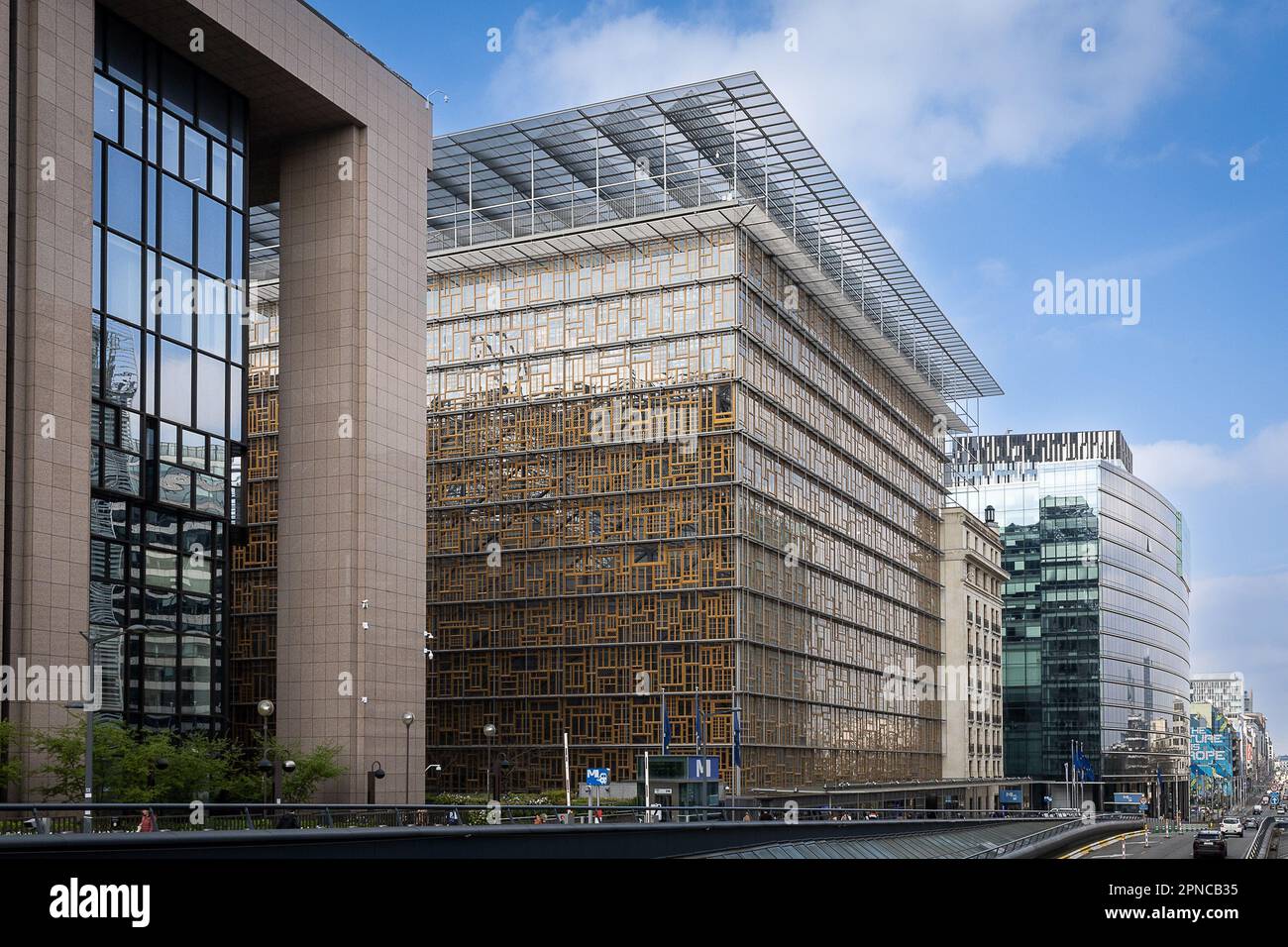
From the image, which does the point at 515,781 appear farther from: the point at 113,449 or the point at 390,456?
the point at 113,449

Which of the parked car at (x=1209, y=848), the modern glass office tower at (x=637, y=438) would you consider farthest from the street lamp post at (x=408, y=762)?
the parked car at (x=1209, y=848)

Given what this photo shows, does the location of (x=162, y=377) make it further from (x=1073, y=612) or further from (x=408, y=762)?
(x=1073, y=612)

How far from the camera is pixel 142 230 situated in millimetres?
48094

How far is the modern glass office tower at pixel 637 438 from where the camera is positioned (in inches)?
3273

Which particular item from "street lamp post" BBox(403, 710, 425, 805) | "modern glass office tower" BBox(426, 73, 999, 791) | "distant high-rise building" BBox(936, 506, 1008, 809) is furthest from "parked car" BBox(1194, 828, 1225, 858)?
"distant high-rise building" BBox(936, 506, 1008, 809)

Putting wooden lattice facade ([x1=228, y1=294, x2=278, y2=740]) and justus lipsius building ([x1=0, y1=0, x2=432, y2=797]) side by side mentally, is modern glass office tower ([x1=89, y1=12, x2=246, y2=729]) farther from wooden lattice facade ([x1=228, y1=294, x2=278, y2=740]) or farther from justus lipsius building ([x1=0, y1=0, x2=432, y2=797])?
wooden lattice facade ([x1=228, y1=294, x2=278, y2=740])

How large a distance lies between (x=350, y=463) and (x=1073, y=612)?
415ft

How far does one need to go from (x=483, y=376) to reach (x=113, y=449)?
46.8m

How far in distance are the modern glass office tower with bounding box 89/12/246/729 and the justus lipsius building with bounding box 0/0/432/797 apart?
10 centimetres

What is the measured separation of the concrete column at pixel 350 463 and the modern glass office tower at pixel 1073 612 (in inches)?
4709

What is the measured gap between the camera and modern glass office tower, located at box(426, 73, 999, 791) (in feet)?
273

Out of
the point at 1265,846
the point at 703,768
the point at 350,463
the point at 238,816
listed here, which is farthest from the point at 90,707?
the point at 1265,846

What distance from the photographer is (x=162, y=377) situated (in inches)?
1922
